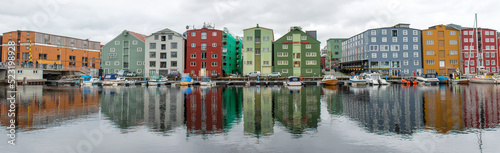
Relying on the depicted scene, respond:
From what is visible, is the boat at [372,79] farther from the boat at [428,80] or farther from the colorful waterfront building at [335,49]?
the colorful waterfront building at [335,49]

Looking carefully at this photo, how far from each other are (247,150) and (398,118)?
12.8 m

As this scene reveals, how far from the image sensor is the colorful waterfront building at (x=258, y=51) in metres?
86.1

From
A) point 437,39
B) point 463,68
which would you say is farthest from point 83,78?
point 463,68

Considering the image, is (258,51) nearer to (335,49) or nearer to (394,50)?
(394,50)

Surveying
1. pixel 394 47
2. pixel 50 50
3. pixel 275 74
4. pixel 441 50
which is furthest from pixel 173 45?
pixel 441 50

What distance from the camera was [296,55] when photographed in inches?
3408

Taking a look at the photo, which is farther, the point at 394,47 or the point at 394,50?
the point at 394,47

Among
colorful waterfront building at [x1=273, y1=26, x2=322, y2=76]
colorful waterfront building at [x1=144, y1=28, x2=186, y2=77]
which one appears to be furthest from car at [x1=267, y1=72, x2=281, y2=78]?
colorful waterfront building at [x1=144, y1=28, x2=186, y2=77]

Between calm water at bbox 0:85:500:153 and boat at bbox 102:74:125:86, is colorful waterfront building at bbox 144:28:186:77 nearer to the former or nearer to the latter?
boat at bbox 102:74:125:86

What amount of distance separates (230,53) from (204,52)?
381 inches

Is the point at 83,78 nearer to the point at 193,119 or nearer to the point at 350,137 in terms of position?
the point at 193,119

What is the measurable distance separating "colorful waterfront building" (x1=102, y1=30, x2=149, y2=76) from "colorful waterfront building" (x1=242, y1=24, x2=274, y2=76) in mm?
33502

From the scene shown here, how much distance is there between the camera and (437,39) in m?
94.4

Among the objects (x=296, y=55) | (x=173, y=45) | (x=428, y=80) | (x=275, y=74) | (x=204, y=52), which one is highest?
(x=173, y=45)
